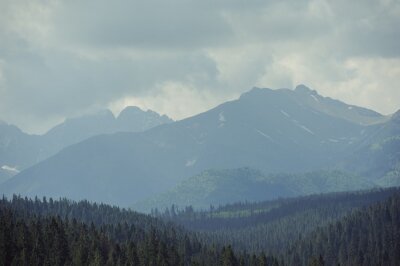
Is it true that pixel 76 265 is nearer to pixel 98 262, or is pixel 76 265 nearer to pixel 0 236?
pixel 98 262

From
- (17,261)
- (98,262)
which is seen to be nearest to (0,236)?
(17,261)

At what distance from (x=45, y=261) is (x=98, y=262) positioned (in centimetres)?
1434

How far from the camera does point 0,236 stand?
19762cm

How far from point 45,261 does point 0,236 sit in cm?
1390

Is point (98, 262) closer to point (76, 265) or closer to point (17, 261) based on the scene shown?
point (76, 265)

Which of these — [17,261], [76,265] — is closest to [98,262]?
[76,265]

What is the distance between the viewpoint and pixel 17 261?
189250mm

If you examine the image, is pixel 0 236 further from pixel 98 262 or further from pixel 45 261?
pixel 98 262

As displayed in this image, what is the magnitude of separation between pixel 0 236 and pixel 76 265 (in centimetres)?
2155

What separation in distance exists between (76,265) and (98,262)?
8631 millimetres

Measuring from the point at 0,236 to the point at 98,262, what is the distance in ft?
90.0

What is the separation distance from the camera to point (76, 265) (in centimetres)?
19975

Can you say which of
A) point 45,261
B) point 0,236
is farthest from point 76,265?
point 0,236
